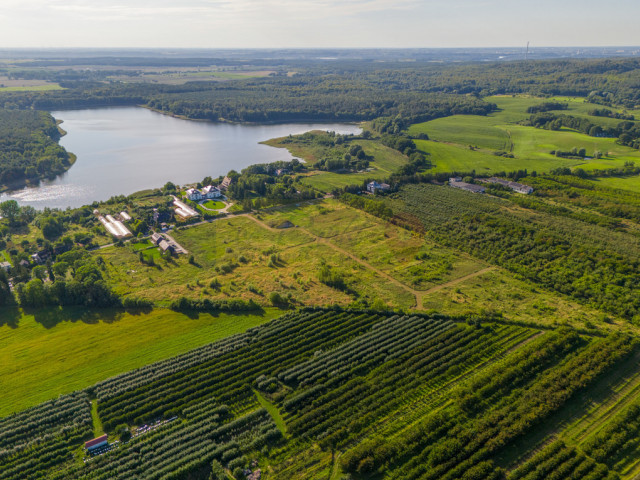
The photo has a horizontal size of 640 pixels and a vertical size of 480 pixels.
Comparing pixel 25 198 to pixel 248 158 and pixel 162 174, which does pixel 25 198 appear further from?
pixel 248 158

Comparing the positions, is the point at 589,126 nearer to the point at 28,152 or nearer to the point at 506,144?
the point at 506,144

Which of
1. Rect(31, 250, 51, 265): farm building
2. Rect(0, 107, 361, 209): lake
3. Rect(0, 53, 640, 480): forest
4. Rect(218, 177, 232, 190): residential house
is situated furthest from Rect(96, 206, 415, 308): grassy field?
Rect(0, 107, 361, 209): lake

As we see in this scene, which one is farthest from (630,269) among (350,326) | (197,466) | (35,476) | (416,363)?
(35,476)

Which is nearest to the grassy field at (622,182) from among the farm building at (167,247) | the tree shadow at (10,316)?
the farm building at (167,247)

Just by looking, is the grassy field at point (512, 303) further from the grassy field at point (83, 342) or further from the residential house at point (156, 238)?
the residential house at point (156, 238)

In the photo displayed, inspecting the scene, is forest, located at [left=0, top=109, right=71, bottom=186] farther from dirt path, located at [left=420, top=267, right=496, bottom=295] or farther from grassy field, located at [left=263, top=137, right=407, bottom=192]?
dirt path, located at [left=420, top=267, right=496, bottom=295]

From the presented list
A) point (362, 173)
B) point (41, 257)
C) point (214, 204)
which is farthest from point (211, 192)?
point (362, 173)
